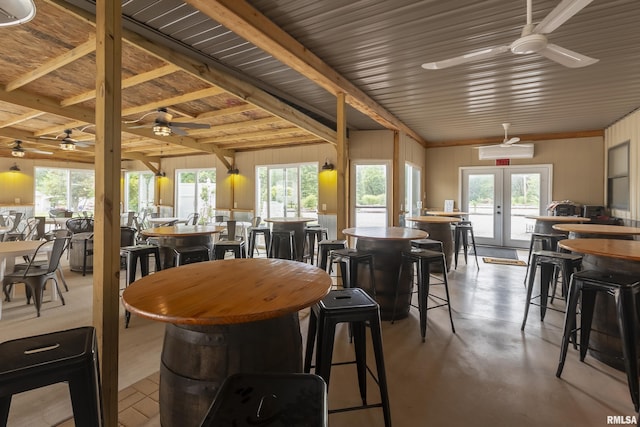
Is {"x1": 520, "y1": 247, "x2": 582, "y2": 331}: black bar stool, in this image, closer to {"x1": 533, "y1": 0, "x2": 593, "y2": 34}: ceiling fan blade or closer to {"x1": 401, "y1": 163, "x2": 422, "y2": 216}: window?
{"x1": 533, "y1": 0, "x2": 593, "y2": 34}: ceiling fan blade

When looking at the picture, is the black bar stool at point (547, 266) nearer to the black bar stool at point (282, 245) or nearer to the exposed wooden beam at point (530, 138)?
the black bar stool at point (282, 245)

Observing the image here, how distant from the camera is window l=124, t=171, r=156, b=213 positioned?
11.1 m

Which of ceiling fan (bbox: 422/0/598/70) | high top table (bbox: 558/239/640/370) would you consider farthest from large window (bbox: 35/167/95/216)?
high top table (bbox: 558/239/640/370)

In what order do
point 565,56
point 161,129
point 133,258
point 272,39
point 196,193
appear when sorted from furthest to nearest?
point 196,193 → point 161,129 → point 133,258 → point 272,39 → point 565,56

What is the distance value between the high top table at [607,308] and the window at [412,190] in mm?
4802

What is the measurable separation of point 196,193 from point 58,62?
6526 millimetres

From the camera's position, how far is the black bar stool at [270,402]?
882 mm

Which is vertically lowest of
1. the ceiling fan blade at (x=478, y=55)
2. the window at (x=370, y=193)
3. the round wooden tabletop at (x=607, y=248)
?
the round wooden tabletop at (x=607, y=248)

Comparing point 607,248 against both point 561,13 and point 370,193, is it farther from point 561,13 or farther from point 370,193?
point 370,193

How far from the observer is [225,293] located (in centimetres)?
139

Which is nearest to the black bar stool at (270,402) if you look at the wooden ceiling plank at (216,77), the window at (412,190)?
the wooden ceiling plank at (216,77)

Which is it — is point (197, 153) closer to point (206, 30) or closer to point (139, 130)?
point (139, 130)

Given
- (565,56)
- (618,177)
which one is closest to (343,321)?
(565,56)

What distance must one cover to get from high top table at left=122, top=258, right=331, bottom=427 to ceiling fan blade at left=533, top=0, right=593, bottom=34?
2.16 m
